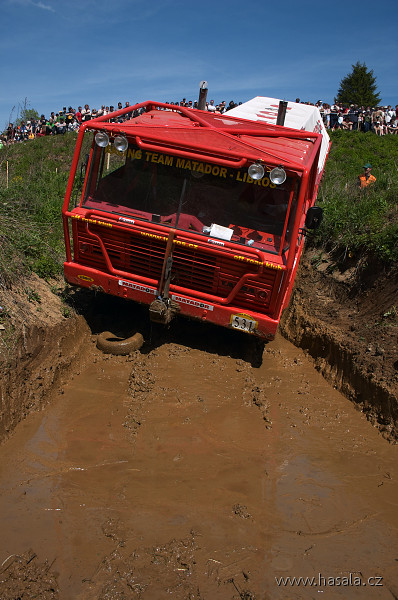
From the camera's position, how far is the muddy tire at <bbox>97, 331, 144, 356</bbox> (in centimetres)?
595

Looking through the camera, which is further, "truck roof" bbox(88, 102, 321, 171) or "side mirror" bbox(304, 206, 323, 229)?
"side mirror" bbox(304, 206, 323, 229)

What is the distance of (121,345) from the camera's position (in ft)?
19.5

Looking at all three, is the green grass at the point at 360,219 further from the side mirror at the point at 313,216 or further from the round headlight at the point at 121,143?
the round headlight at the point at 121,143

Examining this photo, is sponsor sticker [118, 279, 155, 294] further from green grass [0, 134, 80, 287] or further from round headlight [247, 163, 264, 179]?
Answer: round headlight [247, 163, 264, 179]

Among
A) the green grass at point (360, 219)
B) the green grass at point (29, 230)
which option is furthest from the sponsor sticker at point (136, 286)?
the green grass at point (360, 219)

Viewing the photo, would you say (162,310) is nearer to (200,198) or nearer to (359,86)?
(200,198)

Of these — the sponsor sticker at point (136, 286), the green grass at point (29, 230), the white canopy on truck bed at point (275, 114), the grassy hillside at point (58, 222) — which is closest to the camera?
the sponsor sticker at point (136, 286)

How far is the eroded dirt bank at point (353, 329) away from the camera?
18.0 ft

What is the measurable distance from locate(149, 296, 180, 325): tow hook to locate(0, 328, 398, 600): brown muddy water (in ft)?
2.16

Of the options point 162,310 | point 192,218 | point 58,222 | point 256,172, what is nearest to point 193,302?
point 162,310

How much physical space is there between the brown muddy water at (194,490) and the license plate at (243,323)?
692 millimetres

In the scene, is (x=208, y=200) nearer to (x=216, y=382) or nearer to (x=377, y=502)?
(x=216, y=382)

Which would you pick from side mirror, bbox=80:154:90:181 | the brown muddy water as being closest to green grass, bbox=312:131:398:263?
the brown muddy water

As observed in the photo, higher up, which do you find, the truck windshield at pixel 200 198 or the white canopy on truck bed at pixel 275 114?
the white canopy on truck bed at pixel 275 114
